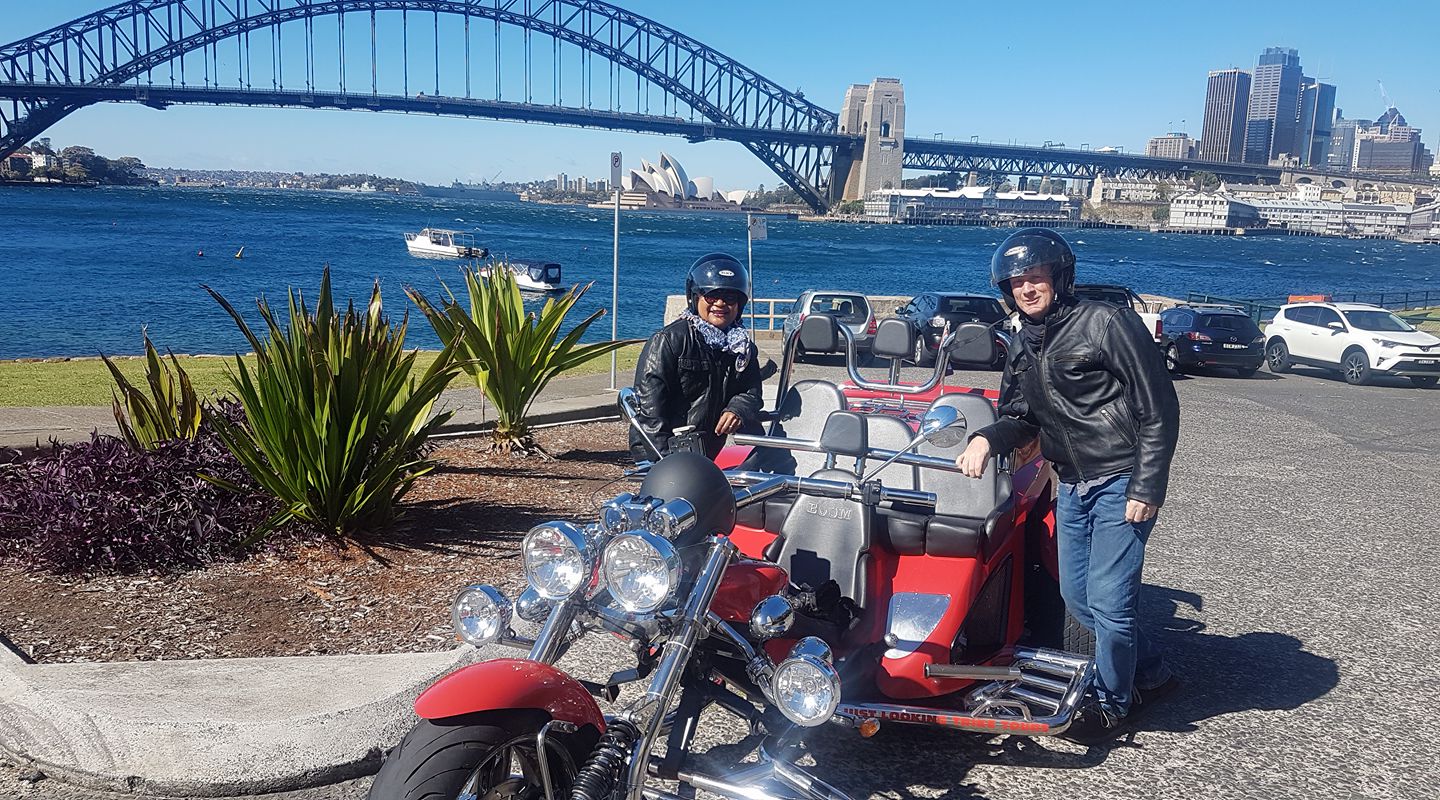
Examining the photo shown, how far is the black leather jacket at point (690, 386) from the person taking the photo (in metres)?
5.07

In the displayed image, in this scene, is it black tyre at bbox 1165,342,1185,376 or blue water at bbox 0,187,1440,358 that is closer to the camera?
black tyre at bbox 1165,342,1185,376

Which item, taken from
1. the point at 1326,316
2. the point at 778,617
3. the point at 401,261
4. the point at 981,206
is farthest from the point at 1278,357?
the point at 981,206

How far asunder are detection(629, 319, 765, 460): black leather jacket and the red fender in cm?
223

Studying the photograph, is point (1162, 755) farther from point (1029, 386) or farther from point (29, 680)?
point (29, 680)

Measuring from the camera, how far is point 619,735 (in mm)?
2664

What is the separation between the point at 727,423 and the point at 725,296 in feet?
1.84

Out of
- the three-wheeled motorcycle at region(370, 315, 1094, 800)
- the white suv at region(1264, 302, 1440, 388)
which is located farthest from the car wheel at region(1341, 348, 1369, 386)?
the three-wheeled motorcycle at region(370, 315, 1094, 800)

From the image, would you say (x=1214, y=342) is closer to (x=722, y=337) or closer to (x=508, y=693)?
(x=722, y=337)

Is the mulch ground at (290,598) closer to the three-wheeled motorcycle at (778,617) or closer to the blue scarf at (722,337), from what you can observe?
the blue scarf at (722,337)

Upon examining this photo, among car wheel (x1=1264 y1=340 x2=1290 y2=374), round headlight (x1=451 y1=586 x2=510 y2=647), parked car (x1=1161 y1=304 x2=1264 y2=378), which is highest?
round headlight (x1=451 y1=586 x2=510 y2=647)

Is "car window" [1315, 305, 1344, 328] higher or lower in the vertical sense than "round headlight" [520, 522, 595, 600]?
lower

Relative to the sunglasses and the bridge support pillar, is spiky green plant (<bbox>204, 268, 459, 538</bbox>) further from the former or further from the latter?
the bridge support pillar

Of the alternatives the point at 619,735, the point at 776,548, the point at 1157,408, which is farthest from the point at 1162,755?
the point at 619,735

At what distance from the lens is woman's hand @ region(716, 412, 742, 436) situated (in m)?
4.93
